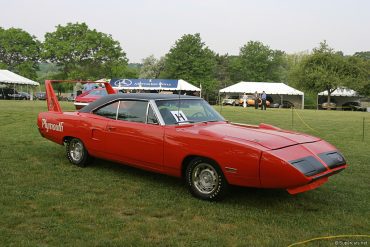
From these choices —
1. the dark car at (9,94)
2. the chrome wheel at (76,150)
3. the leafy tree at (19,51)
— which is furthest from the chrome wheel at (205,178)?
the leafy tree at (19,51)

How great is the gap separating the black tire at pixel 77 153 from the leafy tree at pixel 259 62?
8036 centimetres

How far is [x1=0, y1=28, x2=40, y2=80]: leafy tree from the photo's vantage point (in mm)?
70125

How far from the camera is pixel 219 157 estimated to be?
191 inches

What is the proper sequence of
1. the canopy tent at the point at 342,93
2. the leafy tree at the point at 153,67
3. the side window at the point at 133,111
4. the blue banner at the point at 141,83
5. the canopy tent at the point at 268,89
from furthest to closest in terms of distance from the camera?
the leafy tree at the point at 153,67 → the canopy tent at the point at 342,93 → the canopy tent at the point at 268,89 → the blue banner at the point at 141,83 → the side window at the point at 133,111

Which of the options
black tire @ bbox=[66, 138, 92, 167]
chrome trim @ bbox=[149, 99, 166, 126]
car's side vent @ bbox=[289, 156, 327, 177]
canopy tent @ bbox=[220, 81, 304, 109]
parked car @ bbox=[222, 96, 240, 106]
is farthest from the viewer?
parked car @ bbox=[222, 96, 240, 106]

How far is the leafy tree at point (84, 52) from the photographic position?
66.2m

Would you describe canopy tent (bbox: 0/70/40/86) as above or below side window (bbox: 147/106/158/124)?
above

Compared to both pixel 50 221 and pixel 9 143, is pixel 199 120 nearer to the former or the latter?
pixel 50 221

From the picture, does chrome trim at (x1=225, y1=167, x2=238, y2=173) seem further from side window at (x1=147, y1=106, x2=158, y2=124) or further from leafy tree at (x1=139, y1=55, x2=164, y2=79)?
leafy tree at (x1=139, y1=55, x2=164, y2=79)

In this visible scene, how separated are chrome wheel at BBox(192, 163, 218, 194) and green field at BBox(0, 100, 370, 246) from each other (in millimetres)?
186

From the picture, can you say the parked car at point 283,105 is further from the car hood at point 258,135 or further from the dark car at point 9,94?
the car hood at point 258,135

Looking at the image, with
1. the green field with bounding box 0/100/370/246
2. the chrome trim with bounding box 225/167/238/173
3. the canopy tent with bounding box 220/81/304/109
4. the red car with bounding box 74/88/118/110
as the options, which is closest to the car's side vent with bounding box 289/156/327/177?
the green field with bounding box 0/100/370/246

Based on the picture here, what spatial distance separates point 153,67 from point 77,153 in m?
82.2

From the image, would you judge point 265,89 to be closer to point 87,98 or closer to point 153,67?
point 153,67
